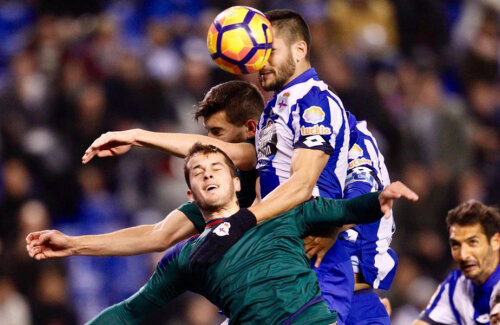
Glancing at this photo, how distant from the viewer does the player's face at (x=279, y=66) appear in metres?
4.79

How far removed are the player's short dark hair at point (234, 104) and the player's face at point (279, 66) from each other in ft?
1.66

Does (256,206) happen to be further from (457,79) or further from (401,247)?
(457,79)

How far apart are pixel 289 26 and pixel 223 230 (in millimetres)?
1160

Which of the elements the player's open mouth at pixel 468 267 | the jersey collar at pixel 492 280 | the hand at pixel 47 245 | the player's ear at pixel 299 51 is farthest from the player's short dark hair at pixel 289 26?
the jersey collar at pixel 492 280

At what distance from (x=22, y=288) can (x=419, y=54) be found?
200 inches

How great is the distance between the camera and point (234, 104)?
5301 millimetres

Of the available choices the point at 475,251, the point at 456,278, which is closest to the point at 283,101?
the point at 475,251

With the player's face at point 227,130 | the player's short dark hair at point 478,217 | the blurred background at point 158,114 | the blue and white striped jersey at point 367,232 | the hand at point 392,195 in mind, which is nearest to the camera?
the hand at point 392,195

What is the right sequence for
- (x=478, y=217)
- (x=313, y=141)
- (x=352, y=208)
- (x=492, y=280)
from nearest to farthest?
(x=352, y=208)
(x=313, y=141)
(x=492, y=280)
(x=478, y=217)

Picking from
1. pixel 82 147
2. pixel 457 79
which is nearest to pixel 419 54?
pixel 457 79

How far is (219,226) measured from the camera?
Answer: 445cm

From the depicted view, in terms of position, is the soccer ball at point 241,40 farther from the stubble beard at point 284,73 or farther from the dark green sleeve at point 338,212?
the dark green sleeve at point 338,212

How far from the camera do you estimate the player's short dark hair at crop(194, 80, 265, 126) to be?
17.4 feet

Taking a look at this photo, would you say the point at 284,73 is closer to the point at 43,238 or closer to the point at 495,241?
the point at 43,238
